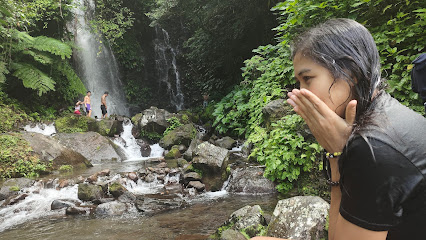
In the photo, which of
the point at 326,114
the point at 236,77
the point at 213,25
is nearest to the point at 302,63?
the point at 326,114

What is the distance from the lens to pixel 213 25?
12812 mm

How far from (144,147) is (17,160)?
5.71 m

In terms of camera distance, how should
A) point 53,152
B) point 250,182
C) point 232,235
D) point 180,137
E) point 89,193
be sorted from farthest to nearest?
1. point 180,137
2. point 53,152
3. point 250,182
4. point 89,193
5. point 232,235

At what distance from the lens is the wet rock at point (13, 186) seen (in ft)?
21.7

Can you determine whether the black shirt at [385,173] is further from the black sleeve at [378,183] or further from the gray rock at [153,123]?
the gray rock at [153,123]

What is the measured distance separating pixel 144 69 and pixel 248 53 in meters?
11.5

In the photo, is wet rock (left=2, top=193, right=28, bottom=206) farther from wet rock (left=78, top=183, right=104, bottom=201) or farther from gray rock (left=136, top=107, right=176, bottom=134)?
gray rock (left=136, top=107, right=176, bottom=134)

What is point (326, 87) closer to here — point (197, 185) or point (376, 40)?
point (376, 40)

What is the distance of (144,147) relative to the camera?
13.8 meters

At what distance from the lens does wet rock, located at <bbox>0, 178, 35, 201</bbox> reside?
6.61 metres

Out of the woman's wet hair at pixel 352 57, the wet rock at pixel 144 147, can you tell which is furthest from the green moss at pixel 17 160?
the woman's wet hair at pixel 352 57

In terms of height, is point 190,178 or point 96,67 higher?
point 96,67

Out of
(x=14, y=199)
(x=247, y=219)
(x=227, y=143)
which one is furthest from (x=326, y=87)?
(x=227, y=143)

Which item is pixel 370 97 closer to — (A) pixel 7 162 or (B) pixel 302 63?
(B) pixel 302 63
